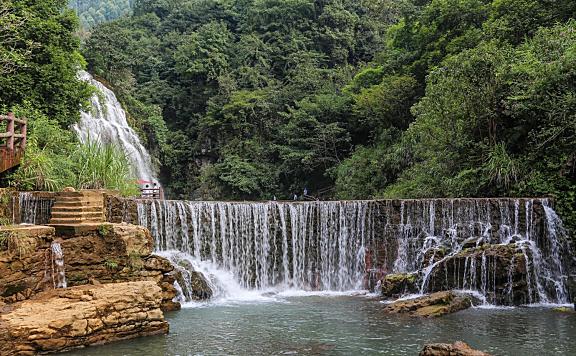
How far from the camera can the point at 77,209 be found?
10516 mm

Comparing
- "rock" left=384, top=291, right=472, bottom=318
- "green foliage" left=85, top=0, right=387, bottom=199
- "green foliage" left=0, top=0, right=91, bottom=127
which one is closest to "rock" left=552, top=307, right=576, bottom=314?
"rock" left=384, top=291, right=472, bottom=318

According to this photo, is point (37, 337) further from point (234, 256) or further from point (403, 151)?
point (403, 151)

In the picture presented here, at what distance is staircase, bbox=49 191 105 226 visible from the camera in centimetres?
1039

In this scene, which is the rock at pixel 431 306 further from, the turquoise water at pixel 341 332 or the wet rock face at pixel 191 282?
the wet rock face at pixel 191 282

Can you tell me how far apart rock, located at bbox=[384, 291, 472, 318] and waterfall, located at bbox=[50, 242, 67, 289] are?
249 inches

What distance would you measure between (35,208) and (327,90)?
1882cm

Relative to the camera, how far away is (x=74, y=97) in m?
17.6

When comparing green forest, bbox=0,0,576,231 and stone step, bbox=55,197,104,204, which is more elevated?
green forest, bbox=0,0,576,231

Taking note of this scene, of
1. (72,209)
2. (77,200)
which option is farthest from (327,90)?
(72,209)

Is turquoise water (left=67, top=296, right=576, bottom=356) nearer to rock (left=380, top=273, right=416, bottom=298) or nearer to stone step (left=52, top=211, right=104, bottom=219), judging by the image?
rock (left=380, top=273, right=416, bottom=298)

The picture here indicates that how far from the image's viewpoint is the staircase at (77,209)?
34.1 feet

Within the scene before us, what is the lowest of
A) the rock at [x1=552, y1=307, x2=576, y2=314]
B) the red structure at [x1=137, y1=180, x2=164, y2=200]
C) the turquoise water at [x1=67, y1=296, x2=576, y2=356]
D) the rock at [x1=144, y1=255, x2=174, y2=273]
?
the turquoise water at [x1=67, y1=296, x2=576, y2=356]

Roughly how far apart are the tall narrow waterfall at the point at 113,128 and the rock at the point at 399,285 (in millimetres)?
14028

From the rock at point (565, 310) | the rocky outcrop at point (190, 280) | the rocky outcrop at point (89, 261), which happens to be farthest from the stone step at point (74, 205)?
the rock at point (565, 310)
